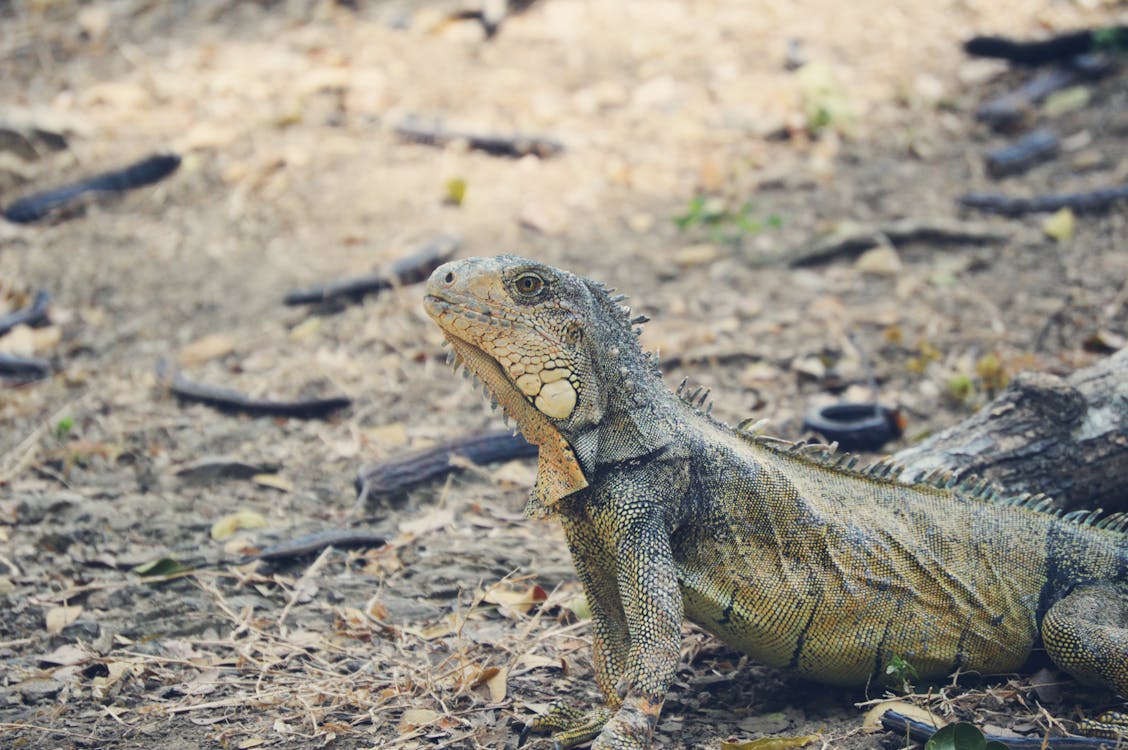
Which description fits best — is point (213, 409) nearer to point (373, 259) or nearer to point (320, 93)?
point (373, 259)

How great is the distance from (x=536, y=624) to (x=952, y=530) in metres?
1.54

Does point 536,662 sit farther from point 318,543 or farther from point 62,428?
point 62,428

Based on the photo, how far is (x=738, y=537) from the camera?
3.42 meters

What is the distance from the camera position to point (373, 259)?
24.2ft

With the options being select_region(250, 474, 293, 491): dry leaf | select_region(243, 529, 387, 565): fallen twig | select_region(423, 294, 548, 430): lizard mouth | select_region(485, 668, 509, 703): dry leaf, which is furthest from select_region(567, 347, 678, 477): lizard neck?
select_region(250, 474, 293, 491): dry leaf

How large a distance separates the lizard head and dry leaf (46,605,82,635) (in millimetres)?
1883

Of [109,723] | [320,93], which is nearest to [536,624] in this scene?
[109,723]

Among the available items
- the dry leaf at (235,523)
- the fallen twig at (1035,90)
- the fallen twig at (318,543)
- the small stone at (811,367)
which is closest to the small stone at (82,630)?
the fallen twig at (318,543)

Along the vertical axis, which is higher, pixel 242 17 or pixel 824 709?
pixel 242 17

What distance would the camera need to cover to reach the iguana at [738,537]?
320cm

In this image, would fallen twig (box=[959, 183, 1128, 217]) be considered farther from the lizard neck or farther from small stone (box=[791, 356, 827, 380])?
the lizard neck

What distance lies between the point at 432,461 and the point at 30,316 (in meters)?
3.41

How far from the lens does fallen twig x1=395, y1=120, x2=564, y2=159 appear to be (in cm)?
852

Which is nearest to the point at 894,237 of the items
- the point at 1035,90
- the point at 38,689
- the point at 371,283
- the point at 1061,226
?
the point at 1061,226
